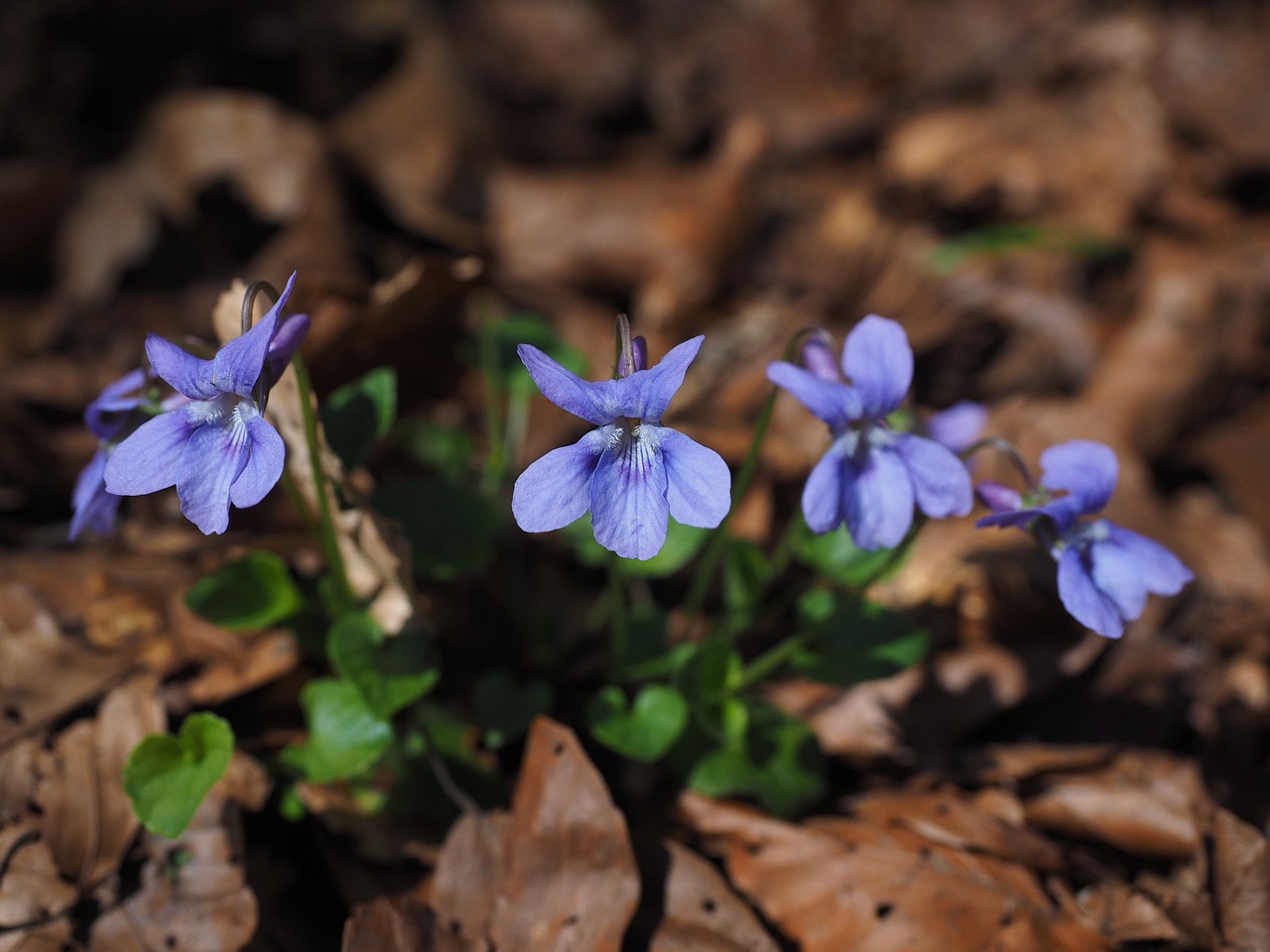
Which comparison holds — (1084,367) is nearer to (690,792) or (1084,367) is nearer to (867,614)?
(867,614)

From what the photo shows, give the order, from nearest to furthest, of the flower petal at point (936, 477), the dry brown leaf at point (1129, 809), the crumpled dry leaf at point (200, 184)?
the flower petal at point (936, 477), the dry brown leaf at point (1129, 809), the crumpled dry leaf at point (200, 184)

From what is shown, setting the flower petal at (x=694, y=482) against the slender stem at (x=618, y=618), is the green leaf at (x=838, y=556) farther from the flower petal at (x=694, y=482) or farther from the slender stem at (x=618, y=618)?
the flower petal at (x=694, y=482)

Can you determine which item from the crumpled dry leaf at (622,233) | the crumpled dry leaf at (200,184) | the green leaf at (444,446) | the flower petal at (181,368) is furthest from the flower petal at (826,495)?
the crumpled dry leaf at (200,184)

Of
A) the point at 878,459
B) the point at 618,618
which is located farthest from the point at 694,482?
the point at 618,618

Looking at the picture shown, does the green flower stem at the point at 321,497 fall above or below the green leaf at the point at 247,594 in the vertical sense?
above

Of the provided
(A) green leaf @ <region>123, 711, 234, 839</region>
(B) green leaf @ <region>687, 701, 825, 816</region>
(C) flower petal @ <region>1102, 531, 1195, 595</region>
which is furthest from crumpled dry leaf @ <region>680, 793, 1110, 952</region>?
(A) green leaf @ <region>123, 711, 234, 839</region>

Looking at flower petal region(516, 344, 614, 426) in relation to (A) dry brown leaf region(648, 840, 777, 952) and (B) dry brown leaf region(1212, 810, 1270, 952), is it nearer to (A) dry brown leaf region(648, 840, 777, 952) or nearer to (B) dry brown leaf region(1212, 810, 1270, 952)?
(A) dry brown leaf region(648, 840, 777, 952)

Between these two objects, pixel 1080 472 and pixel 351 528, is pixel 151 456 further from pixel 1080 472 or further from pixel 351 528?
pixel 1080 472
